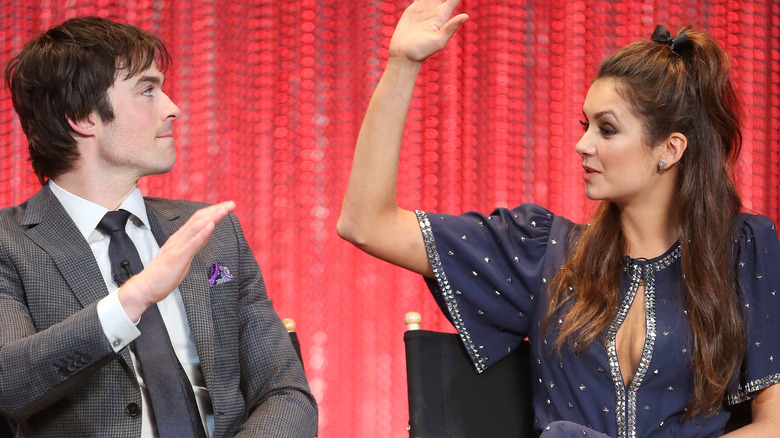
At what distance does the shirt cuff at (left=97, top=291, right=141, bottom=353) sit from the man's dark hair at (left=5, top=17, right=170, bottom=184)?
470 mm

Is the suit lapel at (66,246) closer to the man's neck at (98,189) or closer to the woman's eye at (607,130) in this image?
the man's neck at (98,189)

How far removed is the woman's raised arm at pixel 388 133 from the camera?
5.65 ft

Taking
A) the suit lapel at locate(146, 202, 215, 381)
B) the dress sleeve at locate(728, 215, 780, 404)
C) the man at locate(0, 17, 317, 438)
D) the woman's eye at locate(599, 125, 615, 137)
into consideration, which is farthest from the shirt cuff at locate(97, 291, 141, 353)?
the dress sleeve at locate(728, 215, 780, 404)

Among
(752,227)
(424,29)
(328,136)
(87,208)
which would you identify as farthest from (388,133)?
(328,136)

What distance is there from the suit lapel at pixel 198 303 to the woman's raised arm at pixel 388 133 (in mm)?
294

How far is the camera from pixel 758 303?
178 centimetres

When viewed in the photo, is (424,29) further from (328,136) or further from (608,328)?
(328,136)

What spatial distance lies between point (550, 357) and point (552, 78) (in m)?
1.24

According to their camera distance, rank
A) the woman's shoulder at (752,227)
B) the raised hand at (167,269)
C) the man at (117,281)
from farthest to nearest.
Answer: the woman's shoulder at (752,227), the man at (117,281), the raised hand at (167,269)

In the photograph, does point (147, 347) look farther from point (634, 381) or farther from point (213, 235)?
point (634, 381)

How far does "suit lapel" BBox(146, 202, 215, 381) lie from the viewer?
5.61ft

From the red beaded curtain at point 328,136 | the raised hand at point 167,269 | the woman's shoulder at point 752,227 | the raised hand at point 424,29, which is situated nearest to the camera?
the raised hand at point 167,269

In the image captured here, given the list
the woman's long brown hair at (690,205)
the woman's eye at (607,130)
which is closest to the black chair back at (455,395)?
the woman's long brown hair at (690,205)

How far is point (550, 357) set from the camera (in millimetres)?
1820
